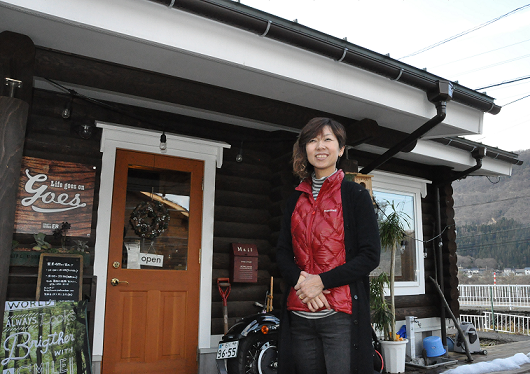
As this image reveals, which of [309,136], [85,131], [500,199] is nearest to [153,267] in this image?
[85,131]

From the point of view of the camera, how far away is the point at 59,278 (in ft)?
11.4

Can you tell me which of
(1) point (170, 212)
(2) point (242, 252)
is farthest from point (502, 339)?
(1) point (170, 212)

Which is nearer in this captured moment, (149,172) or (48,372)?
(48,372)

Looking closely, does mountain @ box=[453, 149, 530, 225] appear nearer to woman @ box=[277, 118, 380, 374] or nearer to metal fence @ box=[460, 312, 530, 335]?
metal fence @ box=[460, 312, 530, 335]

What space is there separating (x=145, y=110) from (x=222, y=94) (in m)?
1.14

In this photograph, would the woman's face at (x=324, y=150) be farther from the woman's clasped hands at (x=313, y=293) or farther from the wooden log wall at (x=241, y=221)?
the wooden log wall at (x=241, y=221)

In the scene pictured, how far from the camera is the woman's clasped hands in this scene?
1.45m

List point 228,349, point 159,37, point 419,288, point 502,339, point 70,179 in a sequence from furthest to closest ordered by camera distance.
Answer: point 502,339
point 419,288
point 70,179
point 228,349
point 159,37

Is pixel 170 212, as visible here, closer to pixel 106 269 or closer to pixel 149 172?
pixel 149 172

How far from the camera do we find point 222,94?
139 inches

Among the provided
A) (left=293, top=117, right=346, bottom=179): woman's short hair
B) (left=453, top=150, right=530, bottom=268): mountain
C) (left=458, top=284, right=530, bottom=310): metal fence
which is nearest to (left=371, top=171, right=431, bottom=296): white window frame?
(left=293, top=117, right=346, bottom=179): woman's short hair

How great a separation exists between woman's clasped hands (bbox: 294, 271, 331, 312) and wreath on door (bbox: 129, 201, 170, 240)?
303 centimetres

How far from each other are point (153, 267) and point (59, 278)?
3.11ft

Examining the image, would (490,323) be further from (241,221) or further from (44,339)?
(44,339)
